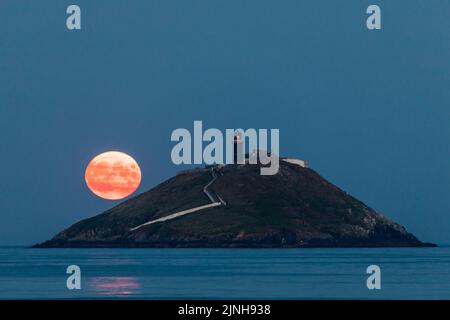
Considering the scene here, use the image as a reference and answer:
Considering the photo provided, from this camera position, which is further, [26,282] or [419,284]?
[26,282]
